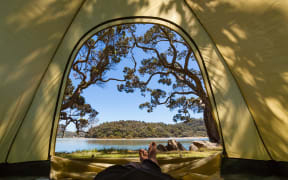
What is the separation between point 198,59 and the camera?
5.37 ft

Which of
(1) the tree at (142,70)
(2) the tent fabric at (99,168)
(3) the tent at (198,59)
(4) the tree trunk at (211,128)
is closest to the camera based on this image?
(3) the tent at (198,59)

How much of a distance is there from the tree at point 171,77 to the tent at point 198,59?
2514 millimetres

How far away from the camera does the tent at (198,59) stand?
0.98 meters

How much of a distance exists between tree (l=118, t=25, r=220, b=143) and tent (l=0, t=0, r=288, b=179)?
251 centimetres

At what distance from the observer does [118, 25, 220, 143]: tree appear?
→ 4.23m

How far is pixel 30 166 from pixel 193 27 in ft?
6.65

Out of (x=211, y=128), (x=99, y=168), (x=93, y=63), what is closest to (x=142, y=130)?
(x=211, y=128)

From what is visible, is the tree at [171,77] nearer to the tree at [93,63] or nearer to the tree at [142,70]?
the tree at [142,70]

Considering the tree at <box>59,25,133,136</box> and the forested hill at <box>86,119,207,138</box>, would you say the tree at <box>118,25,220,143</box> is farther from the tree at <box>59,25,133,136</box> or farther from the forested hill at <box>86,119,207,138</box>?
the forested hill at <box>86,119,207,138</box>

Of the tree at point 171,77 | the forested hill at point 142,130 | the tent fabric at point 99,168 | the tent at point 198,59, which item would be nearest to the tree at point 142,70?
the tree at point 171,77

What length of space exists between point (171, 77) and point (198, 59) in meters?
3.89

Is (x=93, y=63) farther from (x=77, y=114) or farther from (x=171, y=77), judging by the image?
(x=171, y=77)

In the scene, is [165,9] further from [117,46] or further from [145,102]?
[145,102]

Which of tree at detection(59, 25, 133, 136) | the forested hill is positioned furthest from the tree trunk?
the forested hill
